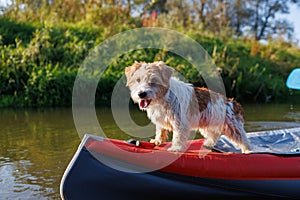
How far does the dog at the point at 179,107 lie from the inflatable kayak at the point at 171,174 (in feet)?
1.79

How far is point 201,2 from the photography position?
19.8 meters

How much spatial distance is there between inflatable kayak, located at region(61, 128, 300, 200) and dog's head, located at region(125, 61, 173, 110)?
1.63ft

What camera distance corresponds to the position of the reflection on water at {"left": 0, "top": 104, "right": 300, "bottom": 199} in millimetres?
4996

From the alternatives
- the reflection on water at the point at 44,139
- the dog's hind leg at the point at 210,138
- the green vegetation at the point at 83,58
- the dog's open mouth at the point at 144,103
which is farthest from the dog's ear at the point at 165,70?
the green vegetation at the point at 83,58

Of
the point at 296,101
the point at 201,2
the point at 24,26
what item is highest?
the point at 201,2

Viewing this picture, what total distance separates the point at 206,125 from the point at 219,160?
862mm

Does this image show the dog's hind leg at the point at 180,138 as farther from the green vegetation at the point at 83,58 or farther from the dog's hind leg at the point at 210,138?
the green vegetation at the point at 83,58

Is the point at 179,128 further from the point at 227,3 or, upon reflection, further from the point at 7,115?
the point at 227,3

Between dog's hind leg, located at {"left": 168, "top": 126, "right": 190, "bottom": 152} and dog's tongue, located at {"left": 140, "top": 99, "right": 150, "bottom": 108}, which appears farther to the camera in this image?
dog's hind leg, located at {"left": 168, "top": 126, "right": 190, "bottom": 152}

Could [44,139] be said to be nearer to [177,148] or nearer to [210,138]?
[210,138]

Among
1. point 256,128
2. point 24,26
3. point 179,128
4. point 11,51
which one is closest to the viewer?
point 179,128

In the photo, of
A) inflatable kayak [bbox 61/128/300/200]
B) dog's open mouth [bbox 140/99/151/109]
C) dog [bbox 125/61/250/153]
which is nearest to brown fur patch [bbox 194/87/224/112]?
dog [bbox 125/61/250/153]

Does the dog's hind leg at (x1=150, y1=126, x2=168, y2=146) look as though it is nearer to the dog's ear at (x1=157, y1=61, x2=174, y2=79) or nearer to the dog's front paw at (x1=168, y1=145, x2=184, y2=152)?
the dog's front paw at (x1=168, y1=145, x2=184, y2=152)

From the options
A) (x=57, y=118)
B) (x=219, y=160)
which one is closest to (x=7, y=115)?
(x=57, y=118)
